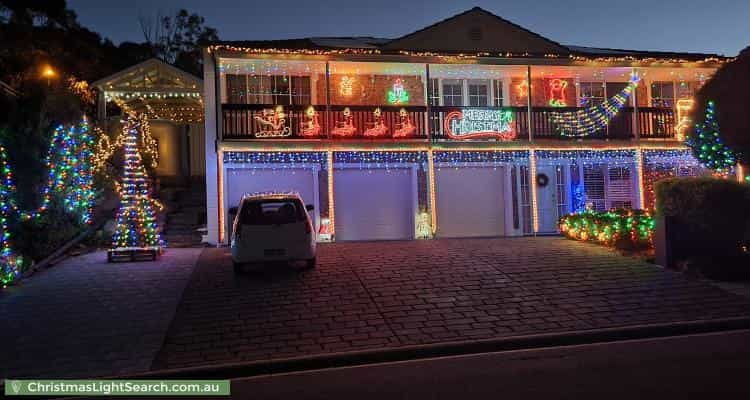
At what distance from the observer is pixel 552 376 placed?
546cm

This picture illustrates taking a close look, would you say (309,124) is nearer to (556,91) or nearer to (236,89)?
(236,89)

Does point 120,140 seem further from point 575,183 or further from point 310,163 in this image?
point 575,183

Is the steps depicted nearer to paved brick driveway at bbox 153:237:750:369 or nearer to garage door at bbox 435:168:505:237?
paved brick driveway at bbox 153:237:750:369

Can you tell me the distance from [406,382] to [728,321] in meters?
5.03

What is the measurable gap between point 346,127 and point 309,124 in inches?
39.2

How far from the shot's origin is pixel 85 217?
13984 mm

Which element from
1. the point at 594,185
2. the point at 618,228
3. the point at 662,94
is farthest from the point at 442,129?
the point at 662,94

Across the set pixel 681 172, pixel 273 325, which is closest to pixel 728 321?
Result: pixel 273 325

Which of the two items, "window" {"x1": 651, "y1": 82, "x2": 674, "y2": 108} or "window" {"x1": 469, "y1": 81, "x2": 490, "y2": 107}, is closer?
"window" {"x1": 469, "y1": 81, "x2": 490, "y2": 107}

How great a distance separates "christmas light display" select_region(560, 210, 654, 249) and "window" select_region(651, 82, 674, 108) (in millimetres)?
6805

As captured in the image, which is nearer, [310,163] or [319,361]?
[319,361]

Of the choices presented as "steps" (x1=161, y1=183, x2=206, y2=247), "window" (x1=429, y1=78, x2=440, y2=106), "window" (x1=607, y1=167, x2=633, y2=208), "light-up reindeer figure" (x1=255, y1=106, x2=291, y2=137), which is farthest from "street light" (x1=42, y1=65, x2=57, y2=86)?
"window" (x1=607, y1=167, x2=633, y2=208)

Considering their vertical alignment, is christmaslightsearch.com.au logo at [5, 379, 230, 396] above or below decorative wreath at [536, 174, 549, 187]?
below

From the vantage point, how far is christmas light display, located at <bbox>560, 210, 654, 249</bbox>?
40.1ft
